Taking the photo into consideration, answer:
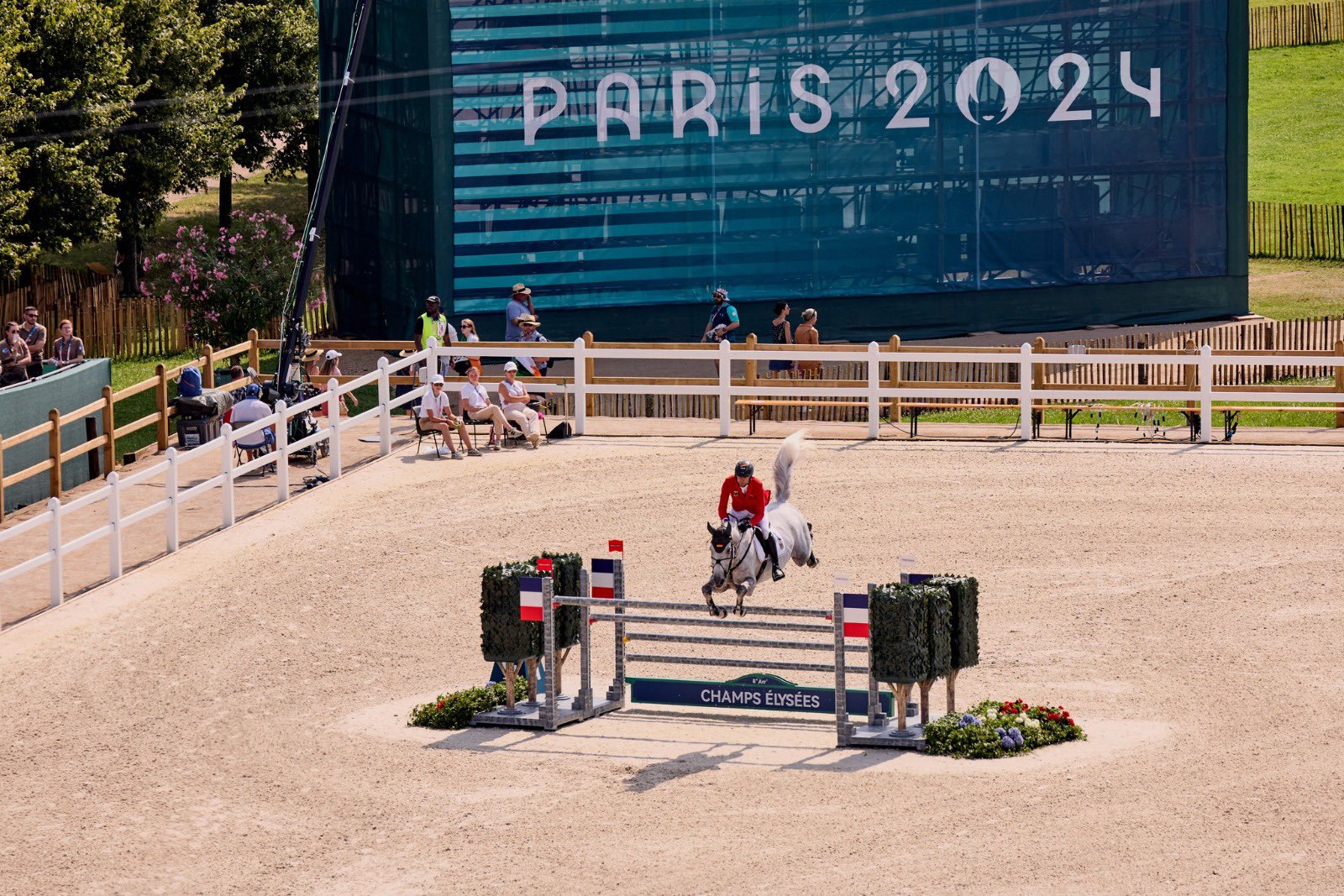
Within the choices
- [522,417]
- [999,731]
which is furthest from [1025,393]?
[999,731]

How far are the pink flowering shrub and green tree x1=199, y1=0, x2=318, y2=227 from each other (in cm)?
989

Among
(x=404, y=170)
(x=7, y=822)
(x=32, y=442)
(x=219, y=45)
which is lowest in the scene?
(x=7, y=822)

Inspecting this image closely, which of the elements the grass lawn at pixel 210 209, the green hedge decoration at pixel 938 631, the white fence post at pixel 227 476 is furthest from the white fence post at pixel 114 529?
the grass lawn at pixel 210 209

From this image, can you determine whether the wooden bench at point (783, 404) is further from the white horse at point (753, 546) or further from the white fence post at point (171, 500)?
the white horse at point (753, 546)

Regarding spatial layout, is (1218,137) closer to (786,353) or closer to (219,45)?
(786,353)

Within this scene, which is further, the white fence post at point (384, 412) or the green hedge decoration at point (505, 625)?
the white fence post at point (384, 412)

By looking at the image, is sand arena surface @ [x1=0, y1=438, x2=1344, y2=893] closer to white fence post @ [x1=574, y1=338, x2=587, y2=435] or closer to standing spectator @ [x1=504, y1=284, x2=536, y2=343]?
white fence post @ [x1=574, y1=338, x2=587, y2=435]

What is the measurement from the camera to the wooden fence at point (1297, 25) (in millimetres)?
64125

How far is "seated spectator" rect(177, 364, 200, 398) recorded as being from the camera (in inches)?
1040

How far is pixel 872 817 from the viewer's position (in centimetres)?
1404

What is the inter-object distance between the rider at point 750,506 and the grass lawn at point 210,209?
112ft

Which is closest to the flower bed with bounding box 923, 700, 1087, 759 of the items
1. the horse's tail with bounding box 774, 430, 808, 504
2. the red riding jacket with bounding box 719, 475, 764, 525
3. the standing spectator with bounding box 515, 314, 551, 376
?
the red riding jacket with bounding box 719, 475, 764, 525

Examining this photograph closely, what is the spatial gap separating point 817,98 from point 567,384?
1031 centimetres

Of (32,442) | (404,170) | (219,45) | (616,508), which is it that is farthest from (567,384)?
(219,45)
